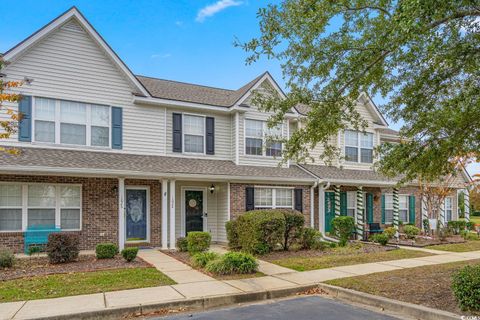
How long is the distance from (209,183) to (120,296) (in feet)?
30.3

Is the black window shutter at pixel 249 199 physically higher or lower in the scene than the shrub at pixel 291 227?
higher

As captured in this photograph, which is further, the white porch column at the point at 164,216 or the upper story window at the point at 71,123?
the white porch column at the point at 164,216

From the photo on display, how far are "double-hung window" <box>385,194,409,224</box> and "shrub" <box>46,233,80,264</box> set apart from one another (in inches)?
614

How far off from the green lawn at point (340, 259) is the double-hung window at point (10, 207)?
332 inches

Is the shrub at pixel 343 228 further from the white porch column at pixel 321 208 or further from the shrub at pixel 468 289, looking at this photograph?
the shrub at pixel 468 289

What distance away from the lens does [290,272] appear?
9.64m

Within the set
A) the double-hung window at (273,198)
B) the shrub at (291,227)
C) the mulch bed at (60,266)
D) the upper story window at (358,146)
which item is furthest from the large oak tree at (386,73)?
the upper story window at (358,146)

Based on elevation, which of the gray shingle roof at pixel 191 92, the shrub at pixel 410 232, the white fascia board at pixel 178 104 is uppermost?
the gray shingle roof at pixel 191 92

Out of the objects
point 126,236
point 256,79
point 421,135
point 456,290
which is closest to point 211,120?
point 256,79

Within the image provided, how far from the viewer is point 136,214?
14.6 m

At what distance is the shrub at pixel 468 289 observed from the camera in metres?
5.79

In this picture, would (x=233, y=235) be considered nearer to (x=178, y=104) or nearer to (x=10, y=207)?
(x=178, y=104)

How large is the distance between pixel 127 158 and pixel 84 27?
5.11m

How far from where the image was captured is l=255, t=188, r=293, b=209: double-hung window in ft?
53.1
